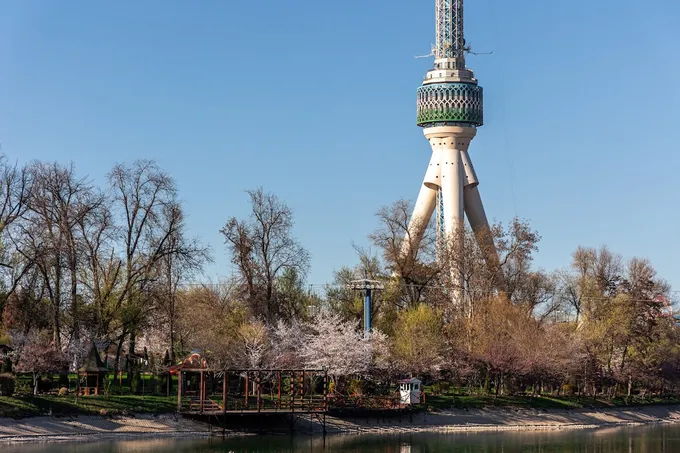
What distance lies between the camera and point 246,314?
3292 inches

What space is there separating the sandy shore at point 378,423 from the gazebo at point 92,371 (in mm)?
5061

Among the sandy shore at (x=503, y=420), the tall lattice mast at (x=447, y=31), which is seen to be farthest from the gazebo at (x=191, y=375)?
the tall lattice mast at (x=447, y=31)

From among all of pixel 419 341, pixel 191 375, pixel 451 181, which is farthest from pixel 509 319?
pixel 451 181

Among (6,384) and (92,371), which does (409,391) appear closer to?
(92,371)

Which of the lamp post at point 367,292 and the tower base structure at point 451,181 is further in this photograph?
the tower base structure at point 451,181

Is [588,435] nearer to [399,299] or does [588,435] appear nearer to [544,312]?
[399,299]

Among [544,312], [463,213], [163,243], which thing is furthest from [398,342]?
[463,213]

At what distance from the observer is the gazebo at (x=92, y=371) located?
71.8m

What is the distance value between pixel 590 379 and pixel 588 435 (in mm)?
19913

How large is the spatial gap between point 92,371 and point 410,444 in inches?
724

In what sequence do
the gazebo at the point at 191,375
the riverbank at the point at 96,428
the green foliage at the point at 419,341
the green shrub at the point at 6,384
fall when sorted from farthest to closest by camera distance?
the green foliage at the point at 419,341 < the gazebo at the point at 191,375 < the green shrub at the point at 6,384 < the riverbank at the point at 96,428

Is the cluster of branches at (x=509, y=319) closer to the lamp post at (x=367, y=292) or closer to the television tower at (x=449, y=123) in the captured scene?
the lamp post at (x=367, y=292)

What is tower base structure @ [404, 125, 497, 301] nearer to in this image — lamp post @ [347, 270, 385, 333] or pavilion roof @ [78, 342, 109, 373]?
lamp post @ [347, 270, 385, 333]

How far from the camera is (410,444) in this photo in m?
67.1
